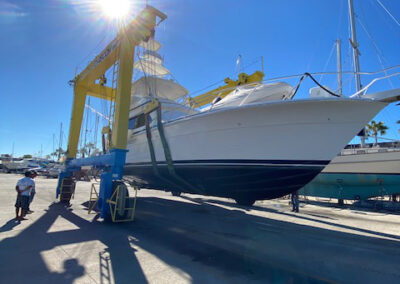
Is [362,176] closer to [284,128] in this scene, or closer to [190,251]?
[284,128]

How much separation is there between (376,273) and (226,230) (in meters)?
2.93

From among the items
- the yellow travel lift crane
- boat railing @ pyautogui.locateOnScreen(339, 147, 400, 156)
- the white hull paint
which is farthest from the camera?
boat railing @ pyautogui.locateOnScreen(339, 147, 400, 156)

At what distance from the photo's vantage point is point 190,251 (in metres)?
4.01

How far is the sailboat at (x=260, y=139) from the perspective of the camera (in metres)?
5.11

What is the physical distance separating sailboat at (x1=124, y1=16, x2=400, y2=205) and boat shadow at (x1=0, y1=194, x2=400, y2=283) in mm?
1137

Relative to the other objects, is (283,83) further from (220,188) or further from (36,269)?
(36,269)

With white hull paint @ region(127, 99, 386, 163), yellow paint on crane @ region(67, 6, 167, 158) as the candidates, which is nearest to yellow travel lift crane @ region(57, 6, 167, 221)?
yellow paint on crane @ region(67, 6, 167, 158)

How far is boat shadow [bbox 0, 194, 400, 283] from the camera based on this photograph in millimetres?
3021

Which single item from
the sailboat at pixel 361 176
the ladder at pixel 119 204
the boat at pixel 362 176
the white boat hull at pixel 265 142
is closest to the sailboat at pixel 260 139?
the white boat hull at pixel 265 142

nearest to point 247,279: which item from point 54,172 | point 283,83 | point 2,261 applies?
point 2,261

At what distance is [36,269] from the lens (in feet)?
10.1

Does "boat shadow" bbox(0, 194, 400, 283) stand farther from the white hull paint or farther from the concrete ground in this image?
the white hull paint

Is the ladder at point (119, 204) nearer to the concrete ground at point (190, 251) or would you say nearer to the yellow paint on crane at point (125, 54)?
the concrete ground at point (190, 251)

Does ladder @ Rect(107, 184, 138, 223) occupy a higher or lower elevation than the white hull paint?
lower
